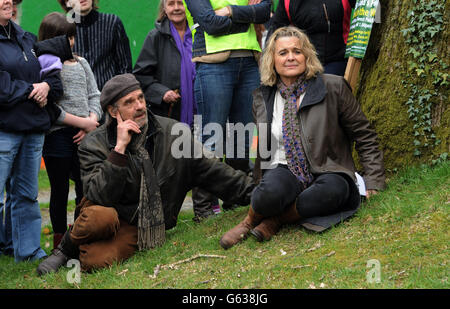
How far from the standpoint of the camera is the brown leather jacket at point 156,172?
4539 mm

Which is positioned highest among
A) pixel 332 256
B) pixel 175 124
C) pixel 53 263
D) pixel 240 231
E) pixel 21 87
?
pixel 21 87

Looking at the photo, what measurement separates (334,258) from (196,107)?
2549 millimetres

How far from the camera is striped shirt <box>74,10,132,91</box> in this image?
19.9 feet

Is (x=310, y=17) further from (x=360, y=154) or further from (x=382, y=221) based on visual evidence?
(x=382, y=221)

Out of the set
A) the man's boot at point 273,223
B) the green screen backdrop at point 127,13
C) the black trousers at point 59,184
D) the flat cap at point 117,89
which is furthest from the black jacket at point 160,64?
the green screen backdrop at point 127,13

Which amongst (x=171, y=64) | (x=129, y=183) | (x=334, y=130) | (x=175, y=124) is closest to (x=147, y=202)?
(x=129, y=183)

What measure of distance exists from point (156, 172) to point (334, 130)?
1.40m

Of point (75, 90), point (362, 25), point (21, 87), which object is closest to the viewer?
point (21, 87)

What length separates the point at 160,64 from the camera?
Result: 6090 mm

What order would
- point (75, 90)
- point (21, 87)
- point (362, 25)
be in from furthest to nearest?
1. point (75, 90)
2. point (362, 25)
3. point (21, 87)

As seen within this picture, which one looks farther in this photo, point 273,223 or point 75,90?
point 75,90

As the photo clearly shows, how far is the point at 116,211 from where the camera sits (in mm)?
4703

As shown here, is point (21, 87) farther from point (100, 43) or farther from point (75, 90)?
point (100, 43)

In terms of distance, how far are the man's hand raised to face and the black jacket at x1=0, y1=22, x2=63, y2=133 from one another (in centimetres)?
77
